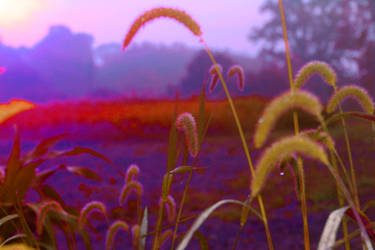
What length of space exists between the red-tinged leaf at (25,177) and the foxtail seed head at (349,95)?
3.09 ft

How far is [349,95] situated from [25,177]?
102 centimetres

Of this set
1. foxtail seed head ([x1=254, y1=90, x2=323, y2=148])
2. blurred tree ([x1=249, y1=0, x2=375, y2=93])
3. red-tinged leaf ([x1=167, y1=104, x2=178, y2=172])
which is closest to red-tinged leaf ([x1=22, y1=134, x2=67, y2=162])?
red-tinged leaf ([x1=167, y1=104, x2=178, y2=172])

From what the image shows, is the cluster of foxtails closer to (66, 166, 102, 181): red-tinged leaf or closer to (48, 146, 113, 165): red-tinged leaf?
(48, 146, 113, 165): red-tinged leaf

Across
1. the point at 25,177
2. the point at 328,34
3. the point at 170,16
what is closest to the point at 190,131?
the point at 170,16

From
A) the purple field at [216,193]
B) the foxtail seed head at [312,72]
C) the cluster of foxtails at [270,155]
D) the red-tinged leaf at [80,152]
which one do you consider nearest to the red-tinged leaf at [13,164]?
the cluster of foxtails at [270,155]

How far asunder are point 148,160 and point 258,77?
902cm

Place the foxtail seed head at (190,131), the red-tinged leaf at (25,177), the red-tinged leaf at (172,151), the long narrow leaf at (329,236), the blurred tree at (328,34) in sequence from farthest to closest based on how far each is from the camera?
the blurred tree at (328,34) < the red-tinged leaf at (25,177) < the red-tinged leaf at (172,151) < the foxtail seed head at (190,131) < the long narrow leaf at (329,236)

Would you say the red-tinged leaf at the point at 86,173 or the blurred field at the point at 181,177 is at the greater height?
the red-tinged leaf at the point at 86,173

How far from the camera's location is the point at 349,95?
0.87 m

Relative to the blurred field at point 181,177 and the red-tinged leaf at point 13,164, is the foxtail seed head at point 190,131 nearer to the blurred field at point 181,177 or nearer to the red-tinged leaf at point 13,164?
the blurred field at point 181,177

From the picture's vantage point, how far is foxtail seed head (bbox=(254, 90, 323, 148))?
0.58 meters

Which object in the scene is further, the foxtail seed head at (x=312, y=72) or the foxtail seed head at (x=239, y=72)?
the foxtail seed head at (x=239, y=72)

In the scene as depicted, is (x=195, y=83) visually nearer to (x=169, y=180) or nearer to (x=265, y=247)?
(x=265, y=247)

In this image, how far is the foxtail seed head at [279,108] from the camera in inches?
22.9
